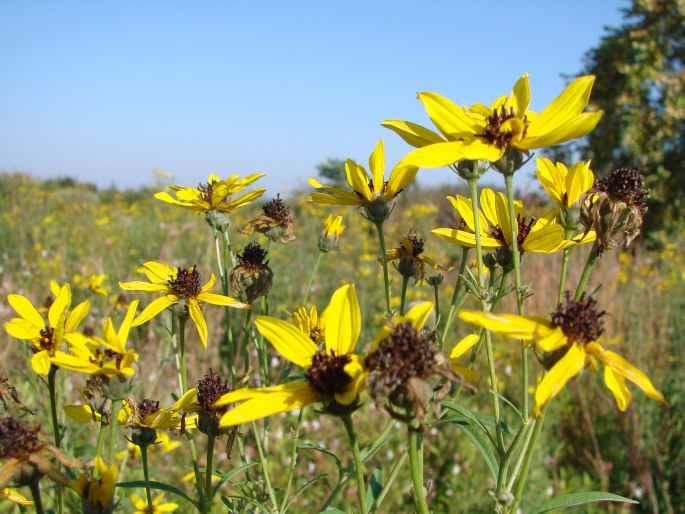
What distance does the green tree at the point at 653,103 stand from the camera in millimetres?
10211

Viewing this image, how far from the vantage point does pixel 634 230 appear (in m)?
1.24

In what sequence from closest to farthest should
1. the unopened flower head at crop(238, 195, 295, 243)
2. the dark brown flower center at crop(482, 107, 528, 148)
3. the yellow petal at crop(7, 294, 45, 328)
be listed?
the dark brown flower center at crop(482, 107, 528, 148) < the yellow petal at crop(7, 294, 45, 328) < the unopened flower head at crop(238, 195, 295, 243)

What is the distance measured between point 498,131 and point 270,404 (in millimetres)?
722

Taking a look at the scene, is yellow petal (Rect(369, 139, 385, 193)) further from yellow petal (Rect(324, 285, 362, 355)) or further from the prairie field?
yellow petal (Rect(324, 285, 362, 355))

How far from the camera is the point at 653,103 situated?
1054 cm

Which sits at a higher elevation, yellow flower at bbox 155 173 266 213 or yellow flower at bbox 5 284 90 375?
yellow flower at bbox 155 173 266 213

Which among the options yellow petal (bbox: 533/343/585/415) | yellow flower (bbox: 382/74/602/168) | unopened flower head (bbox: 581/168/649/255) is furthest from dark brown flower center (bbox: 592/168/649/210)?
yellow petal (bbox: 533/343/585/415)

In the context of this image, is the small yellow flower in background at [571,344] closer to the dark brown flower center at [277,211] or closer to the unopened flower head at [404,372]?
the unopened flower head at [404,372]

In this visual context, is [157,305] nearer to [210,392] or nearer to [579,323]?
[210,392]

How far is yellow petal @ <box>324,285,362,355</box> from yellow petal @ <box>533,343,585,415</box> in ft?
1.06

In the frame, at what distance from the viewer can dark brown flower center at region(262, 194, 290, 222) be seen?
1.92m

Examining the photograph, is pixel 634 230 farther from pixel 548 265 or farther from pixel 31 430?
pixel 548 265

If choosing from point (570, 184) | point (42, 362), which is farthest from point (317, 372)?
point (570, 184)

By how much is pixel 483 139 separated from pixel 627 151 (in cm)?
1110
